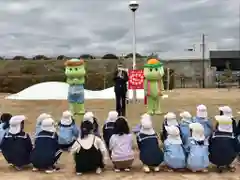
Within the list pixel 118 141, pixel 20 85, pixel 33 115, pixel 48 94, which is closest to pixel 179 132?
pixel 118 141

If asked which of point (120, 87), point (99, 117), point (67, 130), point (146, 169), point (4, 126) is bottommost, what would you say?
point (146, 169)

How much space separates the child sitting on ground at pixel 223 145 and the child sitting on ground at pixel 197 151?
0.43 feet

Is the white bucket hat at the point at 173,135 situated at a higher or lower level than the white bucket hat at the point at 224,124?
lower

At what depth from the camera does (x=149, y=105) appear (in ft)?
43.2

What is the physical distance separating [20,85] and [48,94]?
10.5 m

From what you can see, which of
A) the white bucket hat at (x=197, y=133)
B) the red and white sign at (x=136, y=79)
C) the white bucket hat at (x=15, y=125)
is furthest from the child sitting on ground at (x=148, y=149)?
the red and white sign at (x=136, y=79)

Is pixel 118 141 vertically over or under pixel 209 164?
over

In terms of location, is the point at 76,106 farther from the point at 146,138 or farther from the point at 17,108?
the point at 146,138

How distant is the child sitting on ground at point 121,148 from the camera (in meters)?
6.99

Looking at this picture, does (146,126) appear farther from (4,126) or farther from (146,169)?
(4,126)

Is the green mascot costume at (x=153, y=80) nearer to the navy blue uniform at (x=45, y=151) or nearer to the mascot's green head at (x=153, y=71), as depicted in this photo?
the mascot's green head at (x=153, y=71)

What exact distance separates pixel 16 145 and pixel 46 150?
0.54 metres

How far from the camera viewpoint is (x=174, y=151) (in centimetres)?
687

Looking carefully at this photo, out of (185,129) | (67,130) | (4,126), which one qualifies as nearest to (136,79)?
(67,130)
